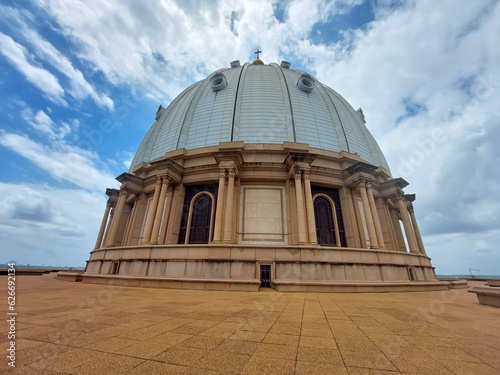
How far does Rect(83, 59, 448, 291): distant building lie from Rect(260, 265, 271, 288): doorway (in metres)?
0.06

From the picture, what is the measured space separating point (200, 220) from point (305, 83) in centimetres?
2018

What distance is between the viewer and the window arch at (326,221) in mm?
17297

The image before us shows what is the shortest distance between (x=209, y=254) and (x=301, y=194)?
26.3 ft

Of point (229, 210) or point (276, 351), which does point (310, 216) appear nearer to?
point (229, 210)

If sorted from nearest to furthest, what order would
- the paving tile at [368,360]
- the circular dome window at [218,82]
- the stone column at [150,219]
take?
the paving tile at [368,360], the stone column at [150,219], the circular dome window at [218,82]

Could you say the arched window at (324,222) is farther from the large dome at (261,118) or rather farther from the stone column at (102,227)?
the stone column at (102,227)

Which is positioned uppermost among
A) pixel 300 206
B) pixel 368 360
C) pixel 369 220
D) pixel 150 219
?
pixel 300 206

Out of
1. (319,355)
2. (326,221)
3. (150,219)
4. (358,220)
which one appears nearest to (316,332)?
(319,355)

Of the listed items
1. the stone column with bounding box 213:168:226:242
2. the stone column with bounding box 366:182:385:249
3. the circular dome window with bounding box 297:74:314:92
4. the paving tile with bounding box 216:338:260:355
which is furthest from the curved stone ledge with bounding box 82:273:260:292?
the circular dome window with bounding box 297:74:314:92

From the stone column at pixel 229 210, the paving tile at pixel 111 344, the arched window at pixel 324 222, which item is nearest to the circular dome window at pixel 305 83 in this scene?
the arched window at pixel 324 222

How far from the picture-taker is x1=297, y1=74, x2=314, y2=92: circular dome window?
79.2ft

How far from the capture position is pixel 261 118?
811 inches

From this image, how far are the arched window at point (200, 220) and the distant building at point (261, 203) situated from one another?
3.6 inches

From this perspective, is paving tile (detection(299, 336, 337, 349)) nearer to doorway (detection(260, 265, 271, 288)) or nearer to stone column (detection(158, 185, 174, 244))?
doorway (detection(260, 265, 271, 288))
